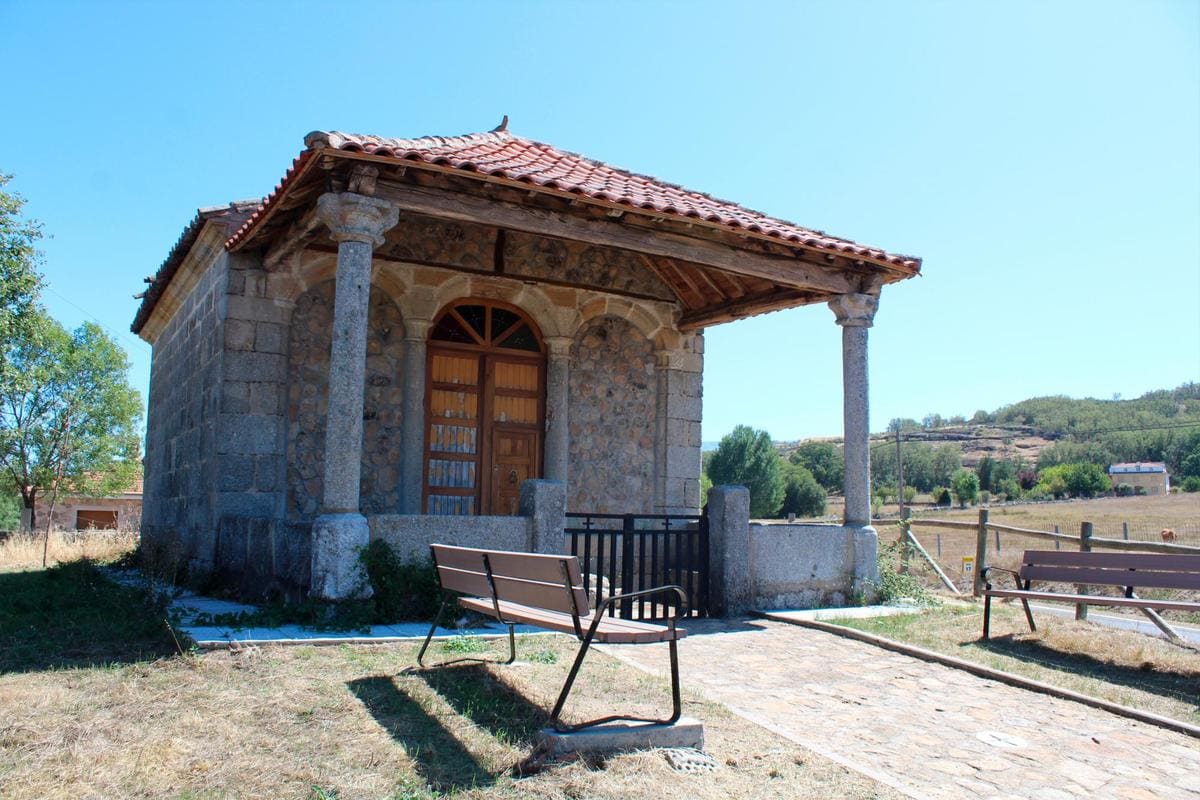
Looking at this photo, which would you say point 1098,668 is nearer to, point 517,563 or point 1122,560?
point 1122,560

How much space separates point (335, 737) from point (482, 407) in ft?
20.7

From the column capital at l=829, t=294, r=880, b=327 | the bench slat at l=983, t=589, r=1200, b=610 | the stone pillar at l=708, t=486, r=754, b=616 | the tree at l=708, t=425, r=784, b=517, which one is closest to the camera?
the bench slat at l=983, t=589, r=1200, b=610

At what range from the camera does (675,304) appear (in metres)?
11.0

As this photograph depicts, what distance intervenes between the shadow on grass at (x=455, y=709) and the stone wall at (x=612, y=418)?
5.51 meters

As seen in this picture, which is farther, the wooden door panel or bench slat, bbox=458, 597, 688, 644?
the wooden door panel

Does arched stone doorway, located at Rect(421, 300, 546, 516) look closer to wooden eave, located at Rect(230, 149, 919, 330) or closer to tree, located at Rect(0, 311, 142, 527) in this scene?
wooden eave, located at Rect(230, 149, 919, 330)

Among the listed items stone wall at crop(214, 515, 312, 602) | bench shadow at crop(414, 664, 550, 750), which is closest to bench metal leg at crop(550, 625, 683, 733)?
bench shadow at crop(414, 664, 550, 750)

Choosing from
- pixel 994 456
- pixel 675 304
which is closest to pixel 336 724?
pixel 675 304

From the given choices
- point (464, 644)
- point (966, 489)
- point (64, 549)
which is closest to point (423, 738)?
point (464, 644)

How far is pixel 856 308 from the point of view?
888 cm

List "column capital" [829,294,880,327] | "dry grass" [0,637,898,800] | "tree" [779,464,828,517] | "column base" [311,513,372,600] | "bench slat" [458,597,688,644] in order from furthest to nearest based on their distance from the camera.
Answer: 1. "tree" [779,464,828,517]
2. "column capital" [829,294,880,327]
3. "column base" [311,513,372,600]
4. "bench slat" [458,597,688,644]
5. "dry grass" [0,637,898,800]

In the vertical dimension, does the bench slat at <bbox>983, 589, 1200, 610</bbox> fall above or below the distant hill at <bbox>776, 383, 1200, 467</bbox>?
below

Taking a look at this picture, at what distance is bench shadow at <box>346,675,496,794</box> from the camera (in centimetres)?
330

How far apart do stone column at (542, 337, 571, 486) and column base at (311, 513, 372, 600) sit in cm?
375
